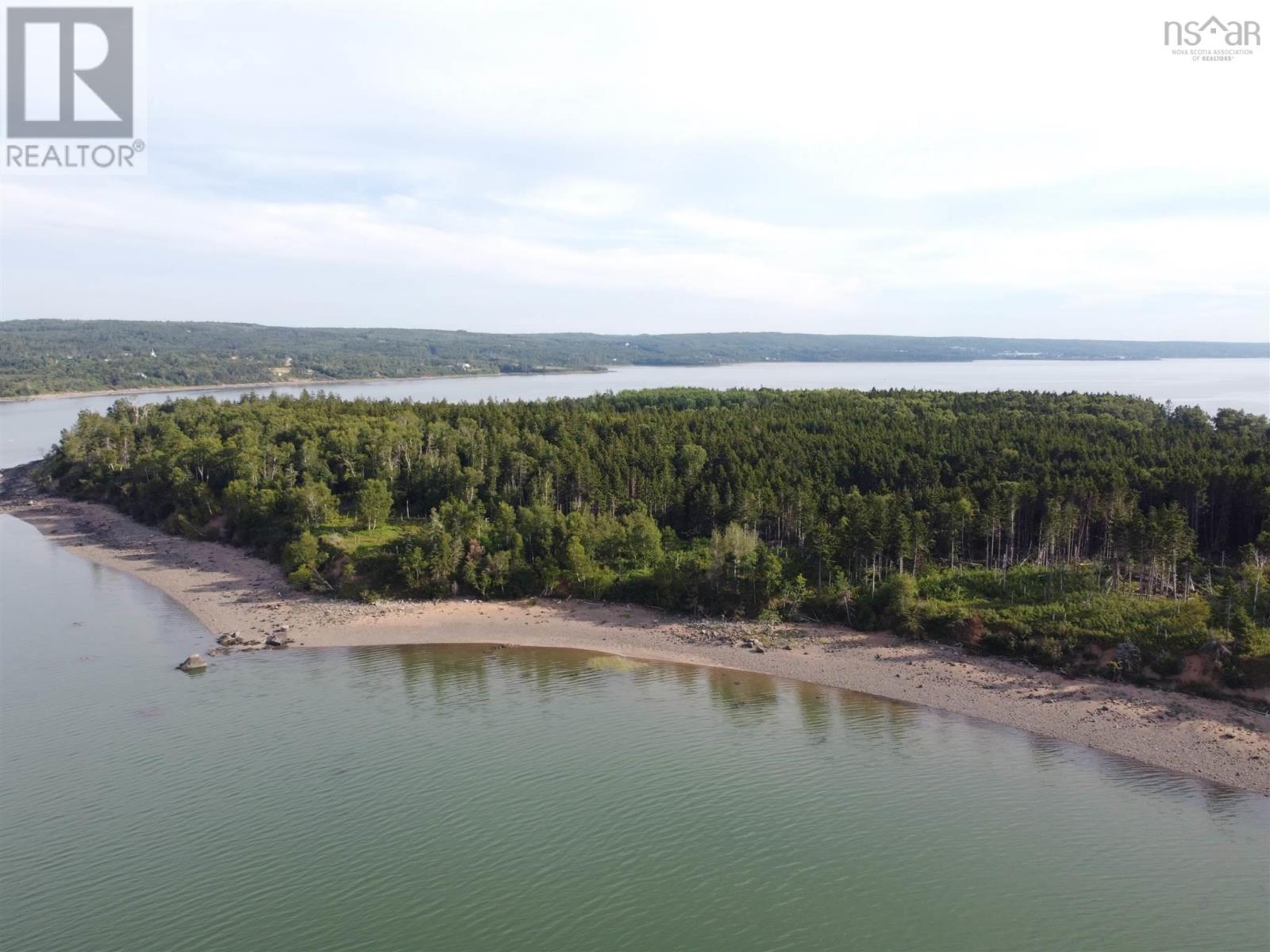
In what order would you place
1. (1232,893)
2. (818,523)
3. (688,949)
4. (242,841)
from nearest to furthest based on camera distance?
(688,949) < (1232,893) < (242,841) < (818,523)

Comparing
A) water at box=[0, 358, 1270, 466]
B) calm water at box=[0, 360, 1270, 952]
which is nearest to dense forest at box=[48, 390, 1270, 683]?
calm water at box=[0, 360, 1270, 952]

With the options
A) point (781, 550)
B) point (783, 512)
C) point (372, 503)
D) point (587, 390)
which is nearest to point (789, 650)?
point (781, 550)

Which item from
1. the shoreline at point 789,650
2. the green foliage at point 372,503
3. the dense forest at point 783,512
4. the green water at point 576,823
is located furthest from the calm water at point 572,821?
the green foliage at point 372,503

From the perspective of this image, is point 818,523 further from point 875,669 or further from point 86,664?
point 86,664

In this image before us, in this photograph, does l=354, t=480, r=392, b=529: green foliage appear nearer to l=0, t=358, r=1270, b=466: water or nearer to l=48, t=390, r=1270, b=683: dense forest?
l=48, t=390, r=1270, b=683: dense forest

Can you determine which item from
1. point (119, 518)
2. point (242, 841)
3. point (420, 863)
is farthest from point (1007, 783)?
point (119, 518)

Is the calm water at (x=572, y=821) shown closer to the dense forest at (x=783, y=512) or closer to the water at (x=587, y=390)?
the dense forest at (x=783, y=512)

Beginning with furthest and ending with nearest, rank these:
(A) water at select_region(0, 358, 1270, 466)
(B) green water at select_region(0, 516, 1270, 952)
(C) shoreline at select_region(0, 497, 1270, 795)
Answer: (A) water at select_region(0, 358, 1270, 466) → (C) shoreline at select_region(0, 497, 1270, 795) → (B) green water at select_region(0, 516, 1270, 952)
